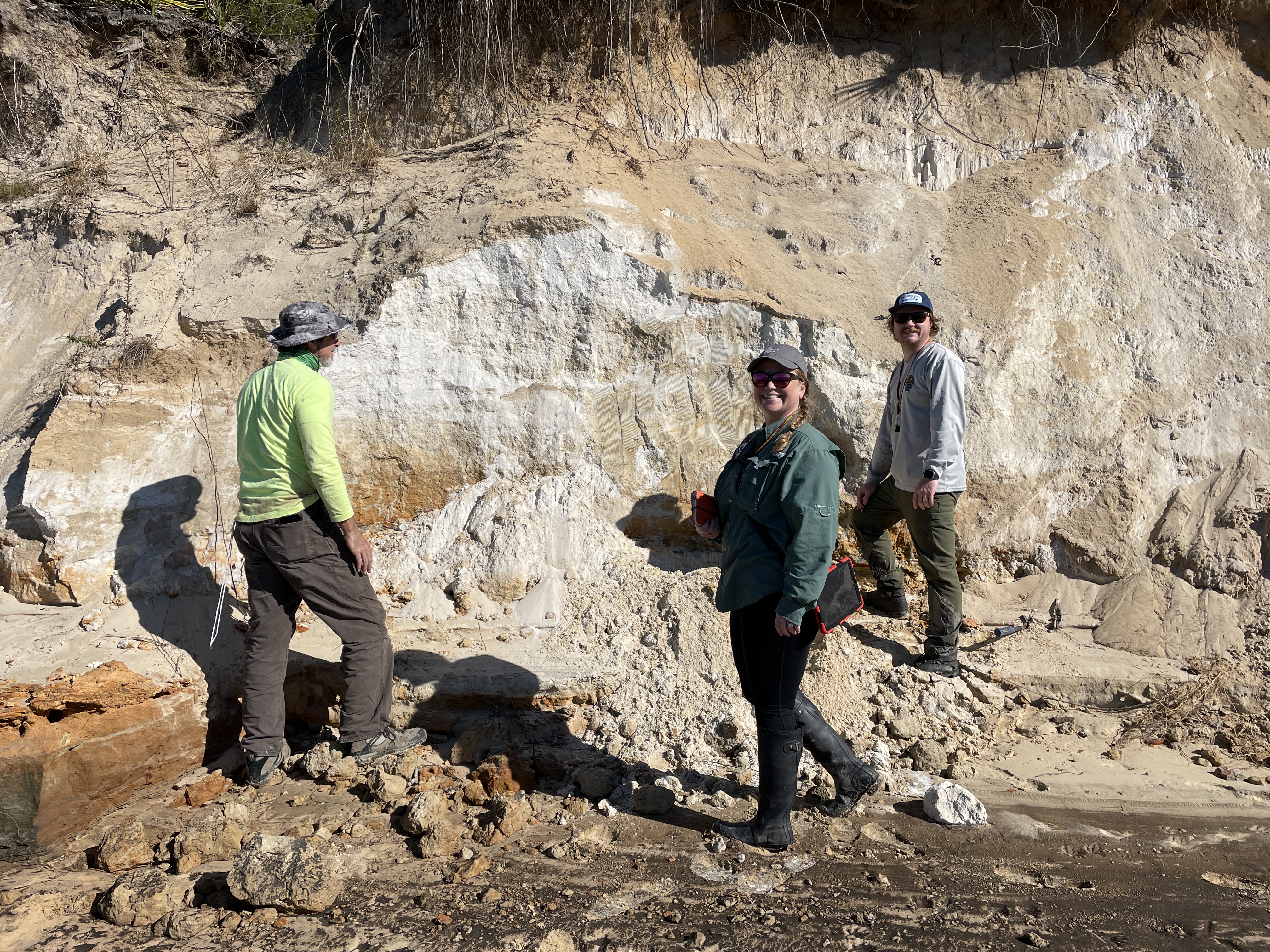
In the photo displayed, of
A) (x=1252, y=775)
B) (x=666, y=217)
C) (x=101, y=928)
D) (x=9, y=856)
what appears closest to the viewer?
(x=101, y=928)

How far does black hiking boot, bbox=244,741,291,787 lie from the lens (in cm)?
346

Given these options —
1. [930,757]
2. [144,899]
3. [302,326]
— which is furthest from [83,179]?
[930,757]

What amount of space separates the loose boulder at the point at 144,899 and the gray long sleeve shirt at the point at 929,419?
341 centimetres

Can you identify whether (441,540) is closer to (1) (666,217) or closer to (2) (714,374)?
(2) (714,374)

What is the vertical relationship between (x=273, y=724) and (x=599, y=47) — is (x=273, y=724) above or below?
below

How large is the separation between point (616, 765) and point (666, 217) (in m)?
3.57

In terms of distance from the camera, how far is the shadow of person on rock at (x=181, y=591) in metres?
3.88

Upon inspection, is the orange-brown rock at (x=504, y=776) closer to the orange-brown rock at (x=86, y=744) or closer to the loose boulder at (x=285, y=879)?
the loose boulder at (x=285, y=879)

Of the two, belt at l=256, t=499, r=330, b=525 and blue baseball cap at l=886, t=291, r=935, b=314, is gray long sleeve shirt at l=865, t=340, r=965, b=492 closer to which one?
blue baseball cap at l=886, t=291, r=935, b=314

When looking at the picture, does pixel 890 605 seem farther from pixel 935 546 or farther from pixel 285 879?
pixel 285 879

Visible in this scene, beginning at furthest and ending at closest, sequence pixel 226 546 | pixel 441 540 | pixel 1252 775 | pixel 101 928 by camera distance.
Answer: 1. pixel 441 540
2. pixel 226 546
3. pixel 1252 775
4. pixel 101 928

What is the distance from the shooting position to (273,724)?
3.53 meters

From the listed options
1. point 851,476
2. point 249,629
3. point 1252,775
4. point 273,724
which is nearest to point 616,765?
point 273,724

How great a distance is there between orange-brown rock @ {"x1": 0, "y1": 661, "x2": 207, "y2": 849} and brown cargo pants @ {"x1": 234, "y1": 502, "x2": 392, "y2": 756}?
0.37 metres
